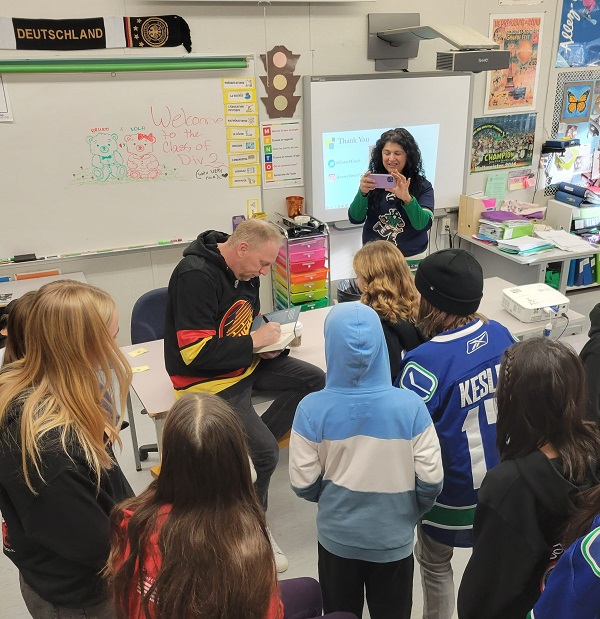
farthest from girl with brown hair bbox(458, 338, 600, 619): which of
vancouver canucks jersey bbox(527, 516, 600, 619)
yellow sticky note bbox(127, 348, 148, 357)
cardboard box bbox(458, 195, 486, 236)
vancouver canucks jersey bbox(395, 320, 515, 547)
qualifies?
cardboard box bbox(458, 195, 486, 236)

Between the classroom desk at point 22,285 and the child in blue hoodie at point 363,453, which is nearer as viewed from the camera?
the child in blue hoodie at point 363,453

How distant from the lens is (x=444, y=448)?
5.84 feet

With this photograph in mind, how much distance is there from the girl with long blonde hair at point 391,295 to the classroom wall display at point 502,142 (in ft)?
9.42

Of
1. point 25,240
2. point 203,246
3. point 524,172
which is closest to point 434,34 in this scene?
point 524,172

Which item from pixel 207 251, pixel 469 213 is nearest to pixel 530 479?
pixel 207 251

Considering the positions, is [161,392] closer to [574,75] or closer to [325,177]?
[325,177]

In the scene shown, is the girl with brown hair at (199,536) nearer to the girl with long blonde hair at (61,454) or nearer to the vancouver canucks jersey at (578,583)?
the girl with long blonde hair at (61,454)

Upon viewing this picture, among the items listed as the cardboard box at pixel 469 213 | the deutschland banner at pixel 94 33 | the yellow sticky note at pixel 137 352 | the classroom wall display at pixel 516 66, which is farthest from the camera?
the cardboard box at pixel 469 213

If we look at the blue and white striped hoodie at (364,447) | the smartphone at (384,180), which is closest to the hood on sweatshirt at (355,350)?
the blue and white striped hoodie at (364,447)

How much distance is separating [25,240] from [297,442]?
2796 mm

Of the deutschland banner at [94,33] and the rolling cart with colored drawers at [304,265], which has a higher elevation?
the deutschland banner at [94,33]

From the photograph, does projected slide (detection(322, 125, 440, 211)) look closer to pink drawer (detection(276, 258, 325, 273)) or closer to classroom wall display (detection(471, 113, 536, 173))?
pink drawer (detection(276, 258, 325, 273))

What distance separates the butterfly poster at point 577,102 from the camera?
194 inches

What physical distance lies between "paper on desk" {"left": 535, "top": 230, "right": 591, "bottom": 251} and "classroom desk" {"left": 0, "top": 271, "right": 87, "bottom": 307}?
327 cm
